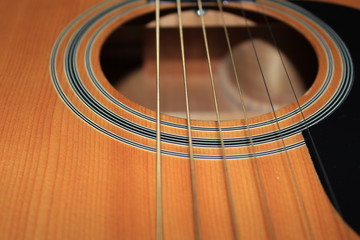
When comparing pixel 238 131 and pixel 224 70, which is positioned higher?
pixel 224 70

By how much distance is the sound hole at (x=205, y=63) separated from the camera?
41.6 inches

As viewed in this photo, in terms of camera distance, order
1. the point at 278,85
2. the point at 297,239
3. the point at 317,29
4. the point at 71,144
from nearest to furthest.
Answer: the point at 297,239, the point at 71,144, the point at 317,29, the point at 278,85

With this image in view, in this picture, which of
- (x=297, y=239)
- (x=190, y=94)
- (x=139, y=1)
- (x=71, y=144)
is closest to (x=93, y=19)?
(x=139, y=1)

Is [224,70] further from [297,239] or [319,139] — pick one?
[297,239]

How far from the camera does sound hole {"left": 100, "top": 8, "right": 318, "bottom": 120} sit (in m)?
1.06

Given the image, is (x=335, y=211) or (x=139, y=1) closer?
(x=335, y=211)

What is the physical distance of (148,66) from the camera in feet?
3.72

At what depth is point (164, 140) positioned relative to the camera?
2.35ft

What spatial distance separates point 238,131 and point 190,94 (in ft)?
1.13

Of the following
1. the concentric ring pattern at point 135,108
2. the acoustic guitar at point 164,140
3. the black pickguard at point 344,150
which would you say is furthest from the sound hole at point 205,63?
the black pickguard at point 344,150

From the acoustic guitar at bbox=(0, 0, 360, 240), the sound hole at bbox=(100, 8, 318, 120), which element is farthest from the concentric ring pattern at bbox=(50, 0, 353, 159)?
the sound hole at bbox=(100, 8, 318, 120)

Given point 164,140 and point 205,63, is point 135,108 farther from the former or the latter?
point 205,63

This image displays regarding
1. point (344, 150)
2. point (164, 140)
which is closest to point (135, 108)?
point (164, 140)

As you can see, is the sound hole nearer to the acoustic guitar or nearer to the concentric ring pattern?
the acoustic guitar
